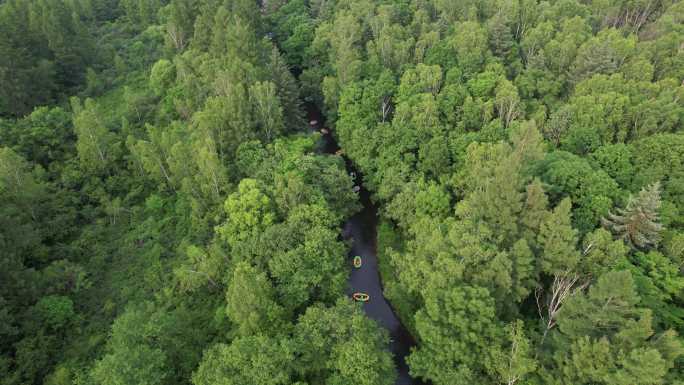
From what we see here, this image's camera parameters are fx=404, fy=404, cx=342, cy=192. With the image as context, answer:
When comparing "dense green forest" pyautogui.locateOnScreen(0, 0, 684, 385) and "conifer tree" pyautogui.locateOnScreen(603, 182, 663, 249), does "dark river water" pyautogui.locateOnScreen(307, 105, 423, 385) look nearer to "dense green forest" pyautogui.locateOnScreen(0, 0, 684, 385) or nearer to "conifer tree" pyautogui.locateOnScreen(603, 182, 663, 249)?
"dense green forest" pyautogui.locateOnScreen(0, 0, 684, 385)

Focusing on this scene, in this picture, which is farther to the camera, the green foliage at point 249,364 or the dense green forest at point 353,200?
the dense green forest at point 353,200

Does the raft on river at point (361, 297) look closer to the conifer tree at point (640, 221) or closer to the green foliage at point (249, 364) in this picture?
the green foliage at point (249, 364)

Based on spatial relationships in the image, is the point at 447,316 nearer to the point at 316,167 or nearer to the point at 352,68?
the point at 316,167

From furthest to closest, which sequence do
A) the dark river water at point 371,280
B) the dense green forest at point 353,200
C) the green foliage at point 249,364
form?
the dark river water at point 371,280, the dense green forest at point 353,200, the green foliage at point 249,364

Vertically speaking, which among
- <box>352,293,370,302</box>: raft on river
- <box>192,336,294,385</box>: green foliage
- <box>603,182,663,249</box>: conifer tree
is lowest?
<box>352,293,370,302</box>: raft on river

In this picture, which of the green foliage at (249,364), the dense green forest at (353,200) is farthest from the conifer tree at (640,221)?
the green foliage at (249,364)

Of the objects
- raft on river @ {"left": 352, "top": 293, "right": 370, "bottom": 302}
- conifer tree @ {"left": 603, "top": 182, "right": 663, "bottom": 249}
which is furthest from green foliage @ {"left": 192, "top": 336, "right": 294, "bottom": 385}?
conifer tree @ {"left": 603, "top": 182, "right": 663, "bottom": 249}

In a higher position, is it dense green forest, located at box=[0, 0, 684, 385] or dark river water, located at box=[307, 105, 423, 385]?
dense green forest, located at box=[0, 0, 684, 385]
